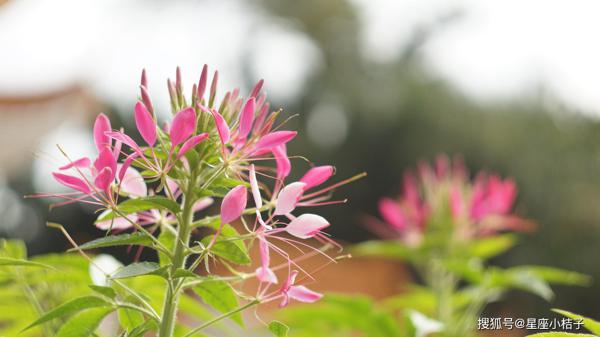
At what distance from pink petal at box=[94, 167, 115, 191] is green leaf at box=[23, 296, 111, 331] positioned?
0.08 meters

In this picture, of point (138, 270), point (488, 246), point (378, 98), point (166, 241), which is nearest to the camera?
point (138, 270)

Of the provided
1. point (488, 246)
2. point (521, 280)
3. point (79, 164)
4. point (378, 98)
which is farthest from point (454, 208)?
point (378, 98)

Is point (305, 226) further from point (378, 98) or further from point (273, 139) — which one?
point (378, 98)

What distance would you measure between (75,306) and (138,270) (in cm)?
6

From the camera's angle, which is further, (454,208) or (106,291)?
(454,208)

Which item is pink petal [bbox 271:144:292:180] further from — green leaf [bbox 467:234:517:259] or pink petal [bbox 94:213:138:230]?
green leaf [bbox 467:234:517:259]

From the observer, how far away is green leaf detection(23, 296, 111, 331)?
0.42 metres

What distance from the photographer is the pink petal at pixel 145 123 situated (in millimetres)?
427

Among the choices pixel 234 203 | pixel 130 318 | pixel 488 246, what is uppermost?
pixel 234 203

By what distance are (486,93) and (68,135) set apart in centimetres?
→ 264

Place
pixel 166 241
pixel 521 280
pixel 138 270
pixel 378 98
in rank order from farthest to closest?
pixel 378 98, pixel 521 280, pixel 166 241, pixel 138 270

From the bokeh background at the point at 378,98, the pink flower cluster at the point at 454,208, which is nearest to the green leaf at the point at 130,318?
the pink flower cluster at the point at 454,208

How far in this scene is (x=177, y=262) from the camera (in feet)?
1.47

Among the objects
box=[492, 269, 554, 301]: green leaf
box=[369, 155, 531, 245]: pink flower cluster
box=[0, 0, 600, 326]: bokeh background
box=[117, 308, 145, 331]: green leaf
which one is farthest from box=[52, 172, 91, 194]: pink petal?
box=[0, 0, 600, 326]: bokeh background
